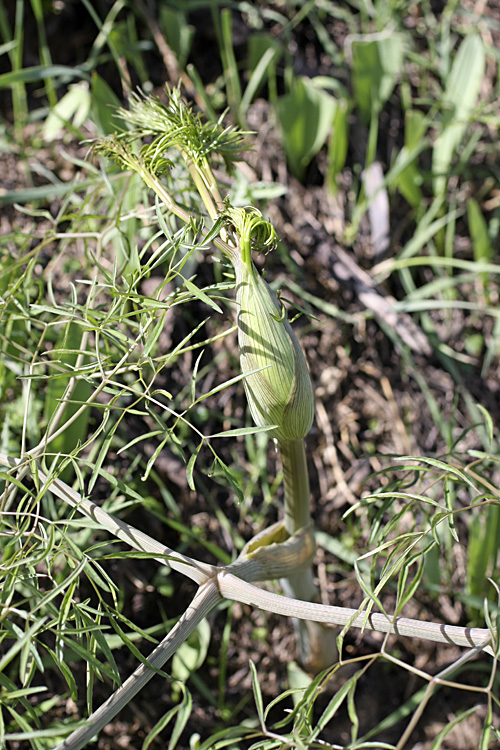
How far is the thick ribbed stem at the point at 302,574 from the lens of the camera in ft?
2.56

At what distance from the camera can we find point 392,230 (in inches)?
65.5

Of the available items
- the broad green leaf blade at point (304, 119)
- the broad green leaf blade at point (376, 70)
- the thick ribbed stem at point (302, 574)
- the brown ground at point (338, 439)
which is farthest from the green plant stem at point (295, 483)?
the broad green leaf blade at point (376, 70)

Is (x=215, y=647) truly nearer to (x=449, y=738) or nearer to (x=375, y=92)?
(x=449, y=738)

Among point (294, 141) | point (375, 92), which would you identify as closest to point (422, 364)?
point (294, 141)

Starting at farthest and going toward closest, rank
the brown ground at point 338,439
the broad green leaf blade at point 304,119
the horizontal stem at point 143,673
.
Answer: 1. the broad green leaf blade at point 304,119
2. the brown ground at point 338,439
3. the horizontal stem at point 143,673

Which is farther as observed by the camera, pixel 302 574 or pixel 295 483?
pixel 302 574

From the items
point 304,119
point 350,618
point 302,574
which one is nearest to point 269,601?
point 350,618

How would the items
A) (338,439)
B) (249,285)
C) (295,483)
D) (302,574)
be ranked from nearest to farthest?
(249,285), (295,483), (302,574), (338,439)

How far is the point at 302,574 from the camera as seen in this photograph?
0.93 metres

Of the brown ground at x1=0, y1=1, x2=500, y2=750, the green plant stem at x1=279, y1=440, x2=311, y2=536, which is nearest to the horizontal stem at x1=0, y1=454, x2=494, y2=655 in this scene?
the green plant stem at x1=279, y1=440, x2=311, y2=536

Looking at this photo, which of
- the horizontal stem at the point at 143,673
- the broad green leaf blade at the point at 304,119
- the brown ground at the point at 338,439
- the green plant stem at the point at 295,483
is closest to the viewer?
→ the horizontal stem at the point at 143,673

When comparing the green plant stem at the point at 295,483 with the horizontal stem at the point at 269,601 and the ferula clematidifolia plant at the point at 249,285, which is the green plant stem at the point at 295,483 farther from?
the horizontal stem at the point at 269,601

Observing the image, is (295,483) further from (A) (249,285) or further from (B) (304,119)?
(B) (304,119)

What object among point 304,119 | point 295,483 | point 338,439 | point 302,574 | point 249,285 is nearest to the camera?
point 249,285
